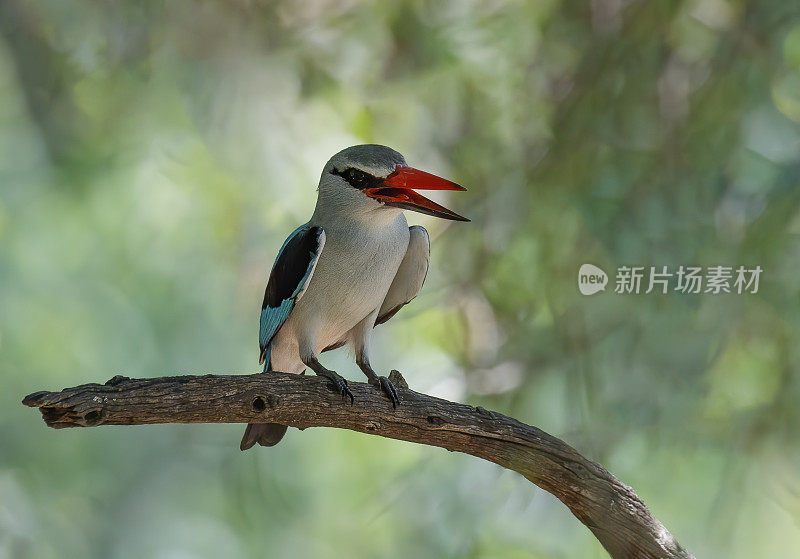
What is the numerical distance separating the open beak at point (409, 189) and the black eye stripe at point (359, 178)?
1 cm

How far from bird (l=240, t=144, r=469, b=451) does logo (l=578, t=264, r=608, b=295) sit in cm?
112

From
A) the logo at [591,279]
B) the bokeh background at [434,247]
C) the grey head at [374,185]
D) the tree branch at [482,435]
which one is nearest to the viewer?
the tree branch at [482,435]

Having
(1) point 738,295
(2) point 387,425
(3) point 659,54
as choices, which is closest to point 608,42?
(3) point 659,54

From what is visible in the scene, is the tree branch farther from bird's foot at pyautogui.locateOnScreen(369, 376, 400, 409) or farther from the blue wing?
the blue wing

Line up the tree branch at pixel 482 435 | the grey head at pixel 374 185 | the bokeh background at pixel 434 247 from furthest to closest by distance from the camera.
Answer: the bokeh background at pixel 434 247, the grey head at pixel 374 185, the tree branch at pixel 482 435

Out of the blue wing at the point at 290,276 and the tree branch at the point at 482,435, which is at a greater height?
the blue wing at the point at 290,276

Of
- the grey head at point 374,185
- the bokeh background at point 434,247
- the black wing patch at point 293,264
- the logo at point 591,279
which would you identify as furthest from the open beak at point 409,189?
the logo at point 591,279

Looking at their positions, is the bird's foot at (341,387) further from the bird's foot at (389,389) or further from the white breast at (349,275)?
the white breast at (349,275)

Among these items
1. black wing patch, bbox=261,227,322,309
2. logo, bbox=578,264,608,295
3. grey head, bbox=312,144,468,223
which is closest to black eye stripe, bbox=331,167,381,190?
grey head, bbox=312,144,468,223

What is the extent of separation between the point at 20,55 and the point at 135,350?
1139 millimetres

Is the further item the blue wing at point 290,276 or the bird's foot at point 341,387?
the blue wing at point 290,276

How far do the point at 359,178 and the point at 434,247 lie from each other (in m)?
1.13

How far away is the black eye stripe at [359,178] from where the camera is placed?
1855 mm

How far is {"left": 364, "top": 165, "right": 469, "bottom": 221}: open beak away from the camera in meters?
1.78
